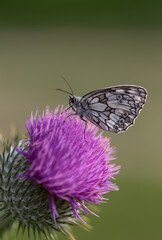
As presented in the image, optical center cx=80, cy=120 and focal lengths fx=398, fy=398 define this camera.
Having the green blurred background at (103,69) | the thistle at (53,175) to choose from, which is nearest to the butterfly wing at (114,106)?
the thistle at (53,175)

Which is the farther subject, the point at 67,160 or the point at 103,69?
the point at 103,69

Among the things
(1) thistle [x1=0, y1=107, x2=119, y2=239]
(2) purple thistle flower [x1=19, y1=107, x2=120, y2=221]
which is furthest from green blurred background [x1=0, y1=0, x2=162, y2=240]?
(2) purple thistle flower [x1=19, y1=107, x2=120, y2=221]

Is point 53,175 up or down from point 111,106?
down

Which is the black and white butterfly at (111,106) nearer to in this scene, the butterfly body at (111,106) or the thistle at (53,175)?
the butterfly body at (111,106)

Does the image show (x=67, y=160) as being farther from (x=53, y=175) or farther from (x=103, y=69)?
(x=103, y=69)

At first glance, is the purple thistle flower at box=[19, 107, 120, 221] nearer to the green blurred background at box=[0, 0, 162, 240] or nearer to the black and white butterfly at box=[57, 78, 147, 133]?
the black and white butterfly at box=[57, 78, 147, 133]

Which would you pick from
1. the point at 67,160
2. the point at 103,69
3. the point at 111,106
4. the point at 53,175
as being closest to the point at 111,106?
the point at 111,106
